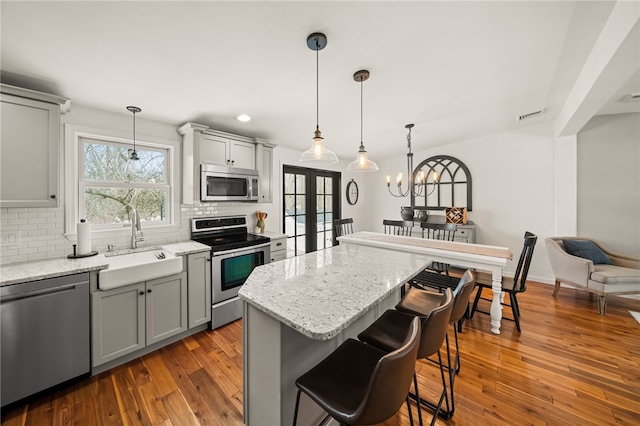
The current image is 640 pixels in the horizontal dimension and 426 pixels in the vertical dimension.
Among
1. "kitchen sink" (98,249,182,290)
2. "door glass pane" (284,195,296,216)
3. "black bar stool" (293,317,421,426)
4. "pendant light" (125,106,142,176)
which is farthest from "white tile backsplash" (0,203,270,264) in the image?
"black bar stool" (293,317,421,426)

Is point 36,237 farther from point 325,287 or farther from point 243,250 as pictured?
point 325,287

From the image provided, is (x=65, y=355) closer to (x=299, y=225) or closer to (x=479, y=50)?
(x=299, y=225)

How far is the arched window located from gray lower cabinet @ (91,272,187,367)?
4.15 m

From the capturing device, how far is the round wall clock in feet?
17.9

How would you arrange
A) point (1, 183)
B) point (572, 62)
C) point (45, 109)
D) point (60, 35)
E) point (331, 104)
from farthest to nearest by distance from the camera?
1. point (331, 104)
2. point (572, 62)
3. point (45, 109)
4. point (1, 183)
5. point (60, 35)

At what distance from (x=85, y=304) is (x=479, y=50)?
363 centimetres

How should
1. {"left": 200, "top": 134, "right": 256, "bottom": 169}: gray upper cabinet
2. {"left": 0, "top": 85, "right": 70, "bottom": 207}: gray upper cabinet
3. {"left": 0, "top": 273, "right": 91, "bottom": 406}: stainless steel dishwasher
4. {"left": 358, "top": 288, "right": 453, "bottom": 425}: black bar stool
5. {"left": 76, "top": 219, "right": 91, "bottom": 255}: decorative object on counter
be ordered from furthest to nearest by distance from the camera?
{"left": 200, "top": 134, "right": 256, "bottom": 169}: gray upper cabinet → {"left": 76, "top": 219, "right": 91, "bottom": 255}: decorative object on counter → {"left": 0, "top": 85, "right": 70, "bottom": 207}: gray upper cabinet → {"left": 0, "top": 273, "right": 91, "bottom": 406}: stainless steel dishwasher → {"left": 358, "top": 288, "right": 453, "bottom": 425}: black bar stool

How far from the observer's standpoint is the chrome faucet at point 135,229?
7.89 feet

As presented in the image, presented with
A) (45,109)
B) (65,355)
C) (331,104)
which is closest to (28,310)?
(65,355)

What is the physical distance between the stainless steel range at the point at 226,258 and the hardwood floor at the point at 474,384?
0.24 metres

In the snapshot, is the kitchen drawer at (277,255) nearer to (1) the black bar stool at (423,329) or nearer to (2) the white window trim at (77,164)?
(2) the white window trim at (77,164)

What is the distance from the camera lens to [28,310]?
1.58 metres

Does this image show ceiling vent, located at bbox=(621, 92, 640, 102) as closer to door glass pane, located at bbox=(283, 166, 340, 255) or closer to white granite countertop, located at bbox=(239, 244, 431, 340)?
white granite countertop, located at bbox=(239, 244, 431, 340)

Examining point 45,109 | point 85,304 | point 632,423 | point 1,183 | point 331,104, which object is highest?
point 331,104
